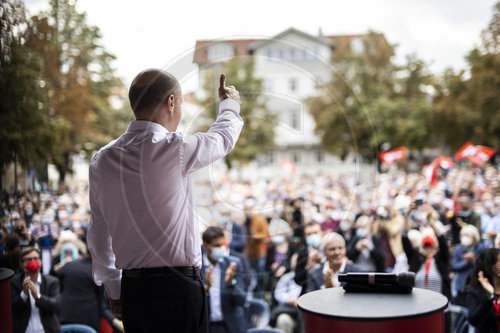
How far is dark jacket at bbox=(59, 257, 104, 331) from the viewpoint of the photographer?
4246 mm

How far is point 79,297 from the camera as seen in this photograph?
4262 millimetres

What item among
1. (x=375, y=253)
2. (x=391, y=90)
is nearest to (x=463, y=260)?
(x=375, y=253)

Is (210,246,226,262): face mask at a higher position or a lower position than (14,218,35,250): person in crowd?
lower

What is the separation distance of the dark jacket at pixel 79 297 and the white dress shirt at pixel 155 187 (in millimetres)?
2481

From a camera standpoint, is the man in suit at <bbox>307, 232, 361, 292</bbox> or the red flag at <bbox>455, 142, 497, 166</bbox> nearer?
the man in suit at <bbox>307, 232, 361, 292</bbox>

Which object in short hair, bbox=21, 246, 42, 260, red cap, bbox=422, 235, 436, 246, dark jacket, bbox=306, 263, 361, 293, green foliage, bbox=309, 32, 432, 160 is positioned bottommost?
dark jacket, bbox=306, 263, 361, 293

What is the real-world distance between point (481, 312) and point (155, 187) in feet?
8.58

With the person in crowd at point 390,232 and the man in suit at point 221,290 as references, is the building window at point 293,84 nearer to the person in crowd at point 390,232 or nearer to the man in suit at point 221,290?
the man in suit at point 221,290

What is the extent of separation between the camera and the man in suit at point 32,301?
365 centimetres

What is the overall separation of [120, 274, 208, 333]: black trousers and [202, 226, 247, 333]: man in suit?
73.9 inches

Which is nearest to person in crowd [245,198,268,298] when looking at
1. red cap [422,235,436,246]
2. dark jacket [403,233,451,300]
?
dark jacket [403,233,451,300]

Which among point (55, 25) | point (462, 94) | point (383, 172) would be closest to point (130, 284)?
point (55, 25)

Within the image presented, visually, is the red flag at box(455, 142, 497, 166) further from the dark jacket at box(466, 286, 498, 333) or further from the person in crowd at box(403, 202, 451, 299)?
the dark jacket at box(466, 286, 498, 333)

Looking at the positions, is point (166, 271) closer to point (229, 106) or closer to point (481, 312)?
point (229, 106)
